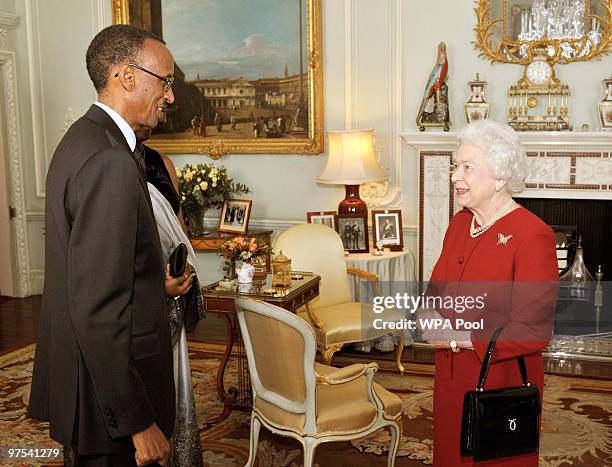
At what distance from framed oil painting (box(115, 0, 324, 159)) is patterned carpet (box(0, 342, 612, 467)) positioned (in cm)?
273

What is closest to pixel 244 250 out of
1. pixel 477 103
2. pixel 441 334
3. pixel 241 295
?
pixel 241 295

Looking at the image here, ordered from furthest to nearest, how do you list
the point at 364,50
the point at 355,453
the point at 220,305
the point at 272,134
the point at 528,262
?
1. the point at 272,134
2. the point at 364,50
3. the point at 220,305
4. the point at 355,453
5. the point at 528,262

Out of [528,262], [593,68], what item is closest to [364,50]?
[593,68]

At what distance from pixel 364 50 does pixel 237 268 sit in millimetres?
3038

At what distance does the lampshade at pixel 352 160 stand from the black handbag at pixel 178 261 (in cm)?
364

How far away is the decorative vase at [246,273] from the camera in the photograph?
438 cm

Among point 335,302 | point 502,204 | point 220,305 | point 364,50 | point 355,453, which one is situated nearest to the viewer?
point 502,204

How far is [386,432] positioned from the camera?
4180 mm

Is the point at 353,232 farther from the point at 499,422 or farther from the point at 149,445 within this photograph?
the point at 149,445

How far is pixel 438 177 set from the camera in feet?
20.4

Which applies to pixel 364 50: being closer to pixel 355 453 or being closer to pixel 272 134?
pixel 272 134

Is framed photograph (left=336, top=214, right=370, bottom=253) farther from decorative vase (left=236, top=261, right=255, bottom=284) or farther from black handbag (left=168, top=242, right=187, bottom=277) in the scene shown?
black handbag (left=168, top=242, right=187, bottom=277)

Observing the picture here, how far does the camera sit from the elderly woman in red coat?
2.40 metres

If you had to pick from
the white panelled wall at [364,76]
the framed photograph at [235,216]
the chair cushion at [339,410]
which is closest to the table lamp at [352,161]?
the white panelled wall at [364,76]
